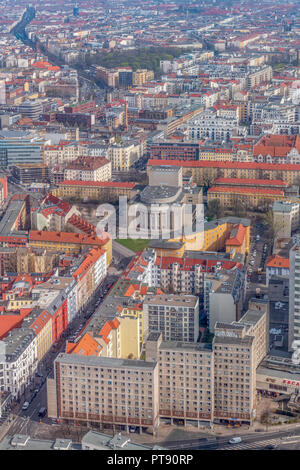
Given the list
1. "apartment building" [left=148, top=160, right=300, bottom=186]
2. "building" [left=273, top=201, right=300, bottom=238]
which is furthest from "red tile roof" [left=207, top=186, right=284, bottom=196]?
"building" [left=273, top=201, right=300, bottom=238]

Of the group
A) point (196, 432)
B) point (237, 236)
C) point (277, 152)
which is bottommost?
point (196, 432)

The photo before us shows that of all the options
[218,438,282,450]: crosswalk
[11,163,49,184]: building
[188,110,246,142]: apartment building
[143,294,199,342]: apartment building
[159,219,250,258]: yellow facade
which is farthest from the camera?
[188,110,246,142]: apartment building

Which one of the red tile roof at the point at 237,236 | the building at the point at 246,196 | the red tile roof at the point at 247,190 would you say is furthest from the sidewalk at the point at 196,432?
the red tile roof at the point at 247,190

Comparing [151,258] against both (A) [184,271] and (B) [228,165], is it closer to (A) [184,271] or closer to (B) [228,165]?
(A) [184,271]

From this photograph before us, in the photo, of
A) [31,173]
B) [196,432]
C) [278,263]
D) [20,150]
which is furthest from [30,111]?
[196,432]

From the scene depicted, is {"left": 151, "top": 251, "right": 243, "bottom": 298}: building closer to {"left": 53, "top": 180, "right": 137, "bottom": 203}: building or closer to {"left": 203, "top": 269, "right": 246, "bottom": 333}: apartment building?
{"left": 203, "top": 269, "right": 246, "bottom": 333}: apartment building
